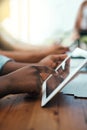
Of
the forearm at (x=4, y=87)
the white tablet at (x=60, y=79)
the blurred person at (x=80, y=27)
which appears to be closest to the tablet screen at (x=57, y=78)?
the white tablet at (x=60, y=79)

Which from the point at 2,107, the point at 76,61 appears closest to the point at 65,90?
the point at 76,61

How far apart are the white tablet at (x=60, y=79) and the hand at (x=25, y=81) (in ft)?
0.16

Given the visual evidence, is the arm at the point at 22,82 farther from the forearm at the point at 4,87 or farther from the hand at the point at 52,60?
the hand at the point at 52,60

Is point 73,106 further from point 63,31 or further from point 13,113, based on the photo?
point 63,31

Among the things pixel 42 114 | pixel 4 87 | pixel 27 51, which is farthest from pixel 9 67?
pixel 42 114

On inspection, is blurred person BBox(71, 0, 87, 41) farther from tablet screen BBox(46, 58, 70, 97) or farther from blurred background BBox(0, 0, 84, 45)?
tablet screen BBox(46, 58, 70, 97)

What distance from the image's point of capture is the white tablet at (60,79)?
743 millimetres

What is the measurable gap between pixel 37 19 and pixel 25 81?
0.56 meters

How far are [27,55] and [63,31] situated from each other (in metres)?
0.25

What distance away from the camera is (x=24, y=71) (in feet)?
2.69

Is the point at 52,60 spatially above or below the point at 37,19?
below

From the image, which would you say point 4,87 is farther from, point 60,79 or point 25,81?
point 60,79

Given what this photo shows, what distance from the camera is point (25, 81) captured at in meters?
0.79

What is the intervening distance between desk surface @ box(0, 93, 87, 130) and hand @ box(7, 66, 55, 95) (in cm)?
4
